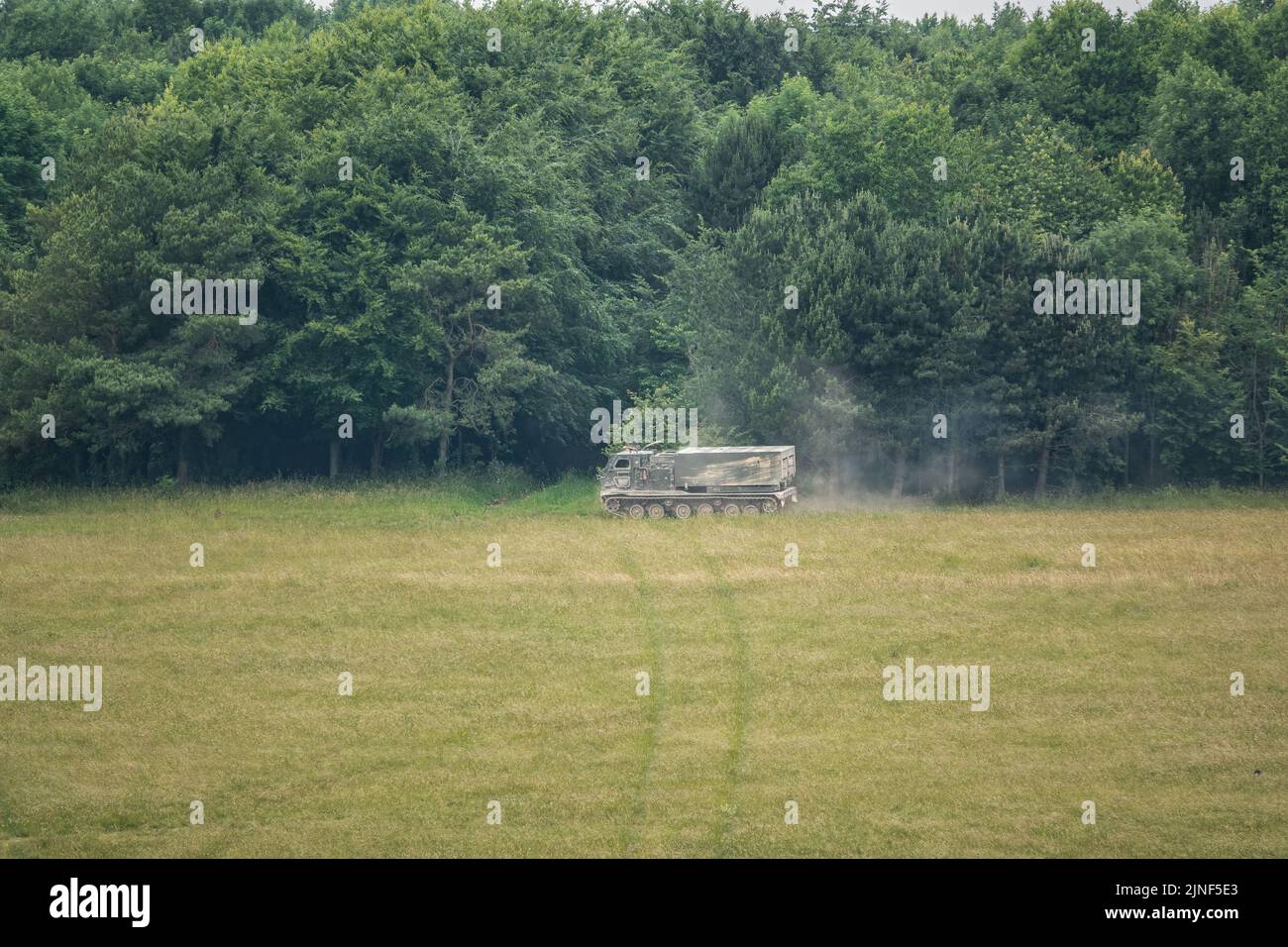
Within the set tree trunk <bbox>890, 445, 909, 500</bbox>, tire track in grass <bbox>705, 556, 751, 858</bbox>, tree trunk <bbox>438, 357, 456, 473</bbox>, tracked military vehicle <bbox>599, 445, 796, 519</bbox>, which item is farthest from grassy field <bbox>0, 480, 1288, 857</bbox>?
tree trunk <bbox>438, 357, 456, 473</bbox>

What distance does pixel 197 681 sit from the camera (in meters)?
30.8

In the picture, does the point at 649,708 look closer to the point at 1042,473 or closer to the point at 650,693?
the point at 650,693

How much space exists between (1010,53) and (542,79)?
27.2m

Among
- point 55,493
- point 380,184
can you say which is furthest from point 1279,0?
point 55,493

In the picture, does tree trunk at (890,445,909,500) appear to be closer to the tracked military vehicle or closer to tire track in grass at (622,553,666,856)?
the tracked military vehicle

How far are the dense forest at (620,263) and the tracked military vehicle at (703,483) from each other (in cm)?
630

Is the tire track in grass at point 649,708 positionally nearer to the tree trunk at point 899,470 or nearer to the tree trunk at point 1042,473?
the tree trunk at point 899,470

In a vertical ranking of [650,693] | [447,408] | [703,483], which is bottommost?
[650,693]

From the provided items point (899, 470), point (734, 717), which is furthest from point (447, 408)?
point (734, 717)

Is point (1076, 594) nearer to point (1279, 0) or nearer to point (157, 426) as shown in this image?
point (157, 426)

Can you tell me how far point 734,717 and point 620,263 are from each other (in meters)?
51.2

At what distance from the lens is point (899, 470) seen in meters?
62.3

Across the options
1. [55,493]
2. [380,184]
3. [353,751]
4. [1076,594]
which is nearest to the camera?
[353,751]

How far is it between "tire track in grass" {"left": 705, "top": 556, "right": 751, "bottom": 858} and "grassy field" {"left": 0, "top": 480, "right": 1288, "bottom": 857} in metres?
0.08
